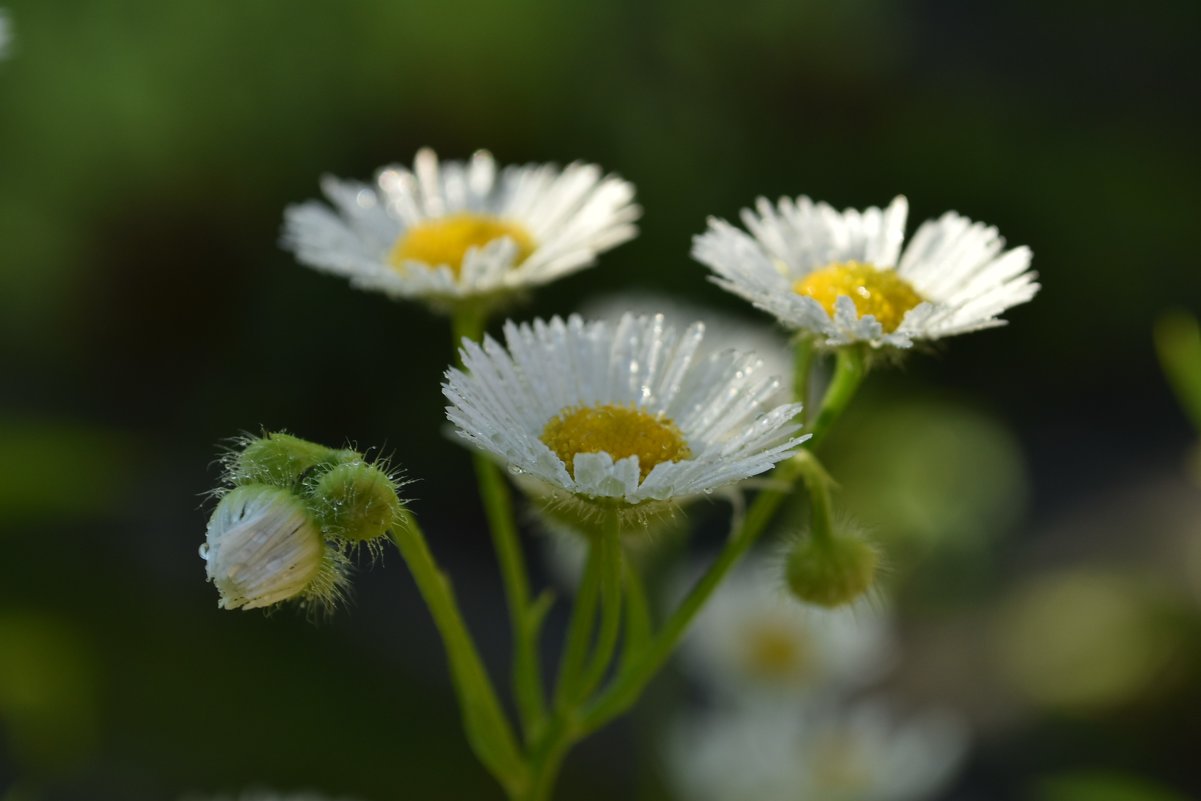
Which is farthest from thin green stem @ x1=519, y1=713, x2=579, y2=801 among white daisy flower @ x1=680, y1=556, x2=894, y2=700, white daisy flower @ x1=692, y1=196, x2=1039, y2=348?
white daisy flower @ x1=680, y1=556, x2=894, y2=700

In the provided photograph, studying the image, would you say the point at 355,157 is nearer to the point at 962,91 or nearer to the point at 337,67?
the point at 337,67

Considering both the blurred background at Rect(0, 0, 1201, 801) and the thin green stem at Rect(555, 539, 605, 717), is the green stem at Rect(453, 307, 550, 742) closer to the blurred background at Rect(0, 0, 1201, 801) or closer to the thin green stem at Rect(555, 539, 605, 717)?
the thin green stem at Rect(555, 539, 605, 717)

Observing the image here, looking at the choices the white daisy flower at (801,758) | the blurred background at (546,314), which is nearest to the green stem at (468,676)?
the white daisy flower at (801,758)

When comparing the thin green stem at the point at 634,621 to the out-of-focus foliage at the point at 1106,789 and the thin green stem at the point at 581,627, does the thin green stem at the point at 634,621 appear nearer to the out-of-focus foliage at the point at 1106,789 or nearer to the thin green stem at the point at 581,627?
the thin green stem at the point at 581,627

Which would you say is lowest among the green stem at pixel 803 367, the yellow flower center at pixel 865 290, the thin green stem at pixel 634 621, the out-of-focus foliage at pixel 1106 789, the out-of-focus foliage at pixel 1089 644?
the out-of-focus foliage at pixel 1089 644

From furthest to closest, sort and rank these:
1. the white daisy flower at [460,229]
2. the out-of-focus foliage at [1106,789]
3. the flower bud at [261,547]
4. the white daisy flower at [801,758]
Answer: the white daisy flower at [801,758]
the out-of-focus foliage at [1106,789]
the white daisy flower at [460,229]
the flower bud at [261,547]

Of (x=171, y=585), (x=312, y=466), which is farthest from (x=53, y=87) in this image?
(x=312, y=466)
